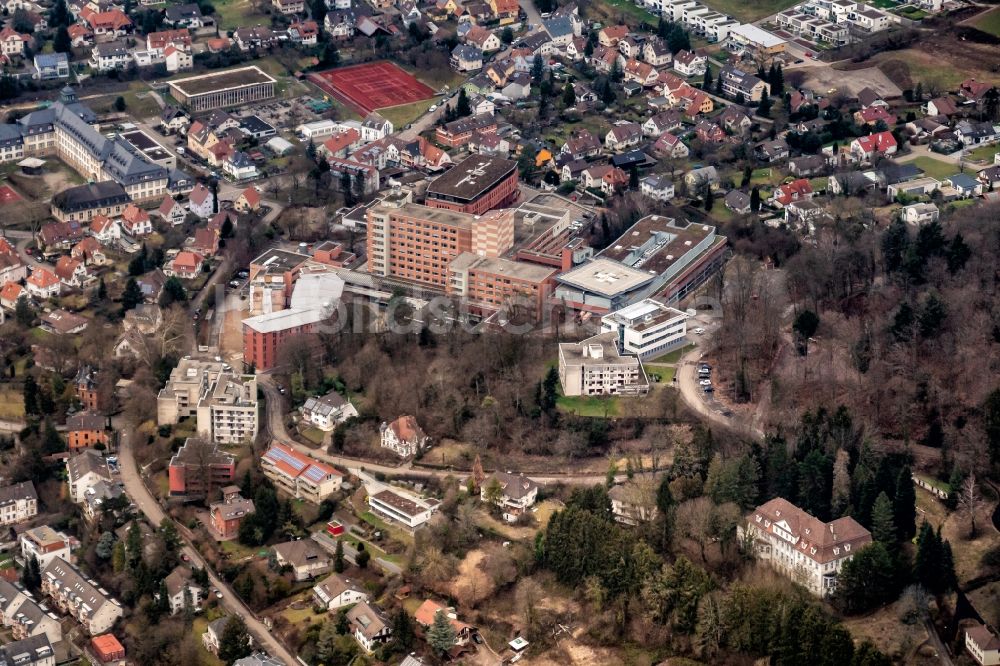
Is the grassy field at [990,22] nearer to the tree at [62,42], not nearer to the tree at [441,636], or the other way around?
the tree at [62,42]

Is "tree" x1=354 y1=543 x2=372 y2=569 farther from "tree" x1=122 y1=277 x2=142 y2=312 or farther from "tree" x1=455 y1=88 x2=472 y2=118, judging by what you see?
"tree" x1=455 y1=88 x2=472 y2=118

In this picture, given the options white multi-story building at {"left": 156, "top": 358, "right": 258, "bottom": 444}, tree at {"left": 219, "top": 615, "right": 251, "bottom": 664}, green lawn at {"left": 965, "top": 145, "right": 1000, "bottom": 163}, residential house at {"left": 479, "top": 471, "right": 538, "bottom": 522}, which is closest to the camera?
tree at {"left": 219, "top": 615, "right": 251, "bottom": 664}

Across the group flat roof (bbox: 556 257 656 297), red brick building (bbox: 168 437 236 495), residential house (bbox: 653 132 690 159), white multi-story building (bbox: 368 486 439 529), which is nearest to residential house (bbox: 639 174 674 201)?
residential house (bbox: 653 132 690 159)

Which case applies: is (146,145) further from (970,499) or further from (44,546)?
(970,499)

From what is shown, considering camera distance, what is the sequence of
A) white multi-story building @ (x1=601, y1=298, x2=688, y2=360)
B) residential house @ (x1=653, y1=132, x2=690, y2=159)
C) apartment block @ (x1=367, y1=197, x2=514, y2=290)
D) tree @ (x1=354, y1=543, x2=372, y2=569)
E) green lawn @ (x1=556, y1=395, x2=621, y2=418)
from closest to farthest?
tree @ (x1=354, y1=543, x2=372, y2=569) < green lawn @ (x1=556, y1=395, x2=621, y2=418) < white multi-story building @ (x1=601, y1=298, x2=688, y2=360) < apartment block @ (x1=367, y1=197, x2=514, y2=290) < residential house @ (x1=653, y1=132, x2=690, y2=159)

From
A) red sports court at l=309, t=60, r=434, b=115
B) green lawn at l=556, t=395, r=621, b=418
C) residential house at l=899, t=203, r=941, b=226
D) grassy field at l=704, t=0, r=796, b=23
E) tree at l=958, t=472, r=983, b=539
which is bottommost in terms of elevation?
red sports court at l=309, t=60, r=434, b=115

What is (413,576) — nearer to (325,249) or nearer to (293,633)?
(293,633)
